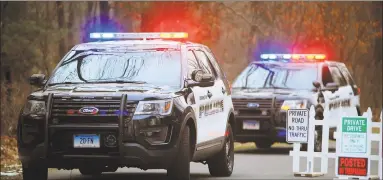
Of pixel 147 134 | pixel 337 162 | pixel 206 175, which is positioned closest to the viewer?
pixel 147 134

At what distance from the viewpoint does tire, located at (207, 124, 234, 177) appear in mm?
16078

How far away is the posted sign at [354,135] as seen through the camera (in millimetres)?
14125

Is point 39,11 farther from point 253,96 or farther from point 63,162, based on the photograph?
point 63,162

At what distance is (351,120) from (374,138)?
372 millimetres

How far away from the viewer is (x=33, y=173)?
1371 cm

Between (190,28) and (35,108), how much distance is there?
21.2m

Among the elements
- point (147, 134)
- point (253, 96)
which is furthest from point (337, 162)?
point (253, 96)

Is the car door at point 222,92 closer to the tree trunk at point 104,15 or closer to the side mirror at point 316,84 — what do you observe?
the side mirror at point 316,84

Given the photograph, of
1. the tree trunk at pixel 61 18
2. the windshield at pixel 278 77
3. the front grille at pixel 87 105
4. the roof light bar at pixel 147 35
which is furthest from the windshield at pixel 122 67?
the tree trunk at pixel 61 18

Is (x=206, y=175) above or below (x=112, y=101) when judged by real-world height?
below

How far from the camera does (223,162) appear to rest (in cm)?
1609

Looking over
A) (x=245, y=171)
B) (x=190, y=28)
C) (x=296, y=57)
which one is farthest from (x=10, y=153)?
(x=190, y=28)

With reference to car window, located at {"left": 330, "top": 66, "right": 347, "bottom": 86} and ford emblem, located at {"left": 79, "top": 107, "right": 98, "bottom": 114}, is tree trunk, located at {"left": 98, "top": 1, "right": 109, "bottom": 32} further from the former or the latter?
ford emblem, located at {"left": 79, "top": 107, "right": 98, "bottom": 114}

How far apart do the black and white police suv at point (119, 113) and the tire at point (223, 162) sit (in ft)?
3.51
